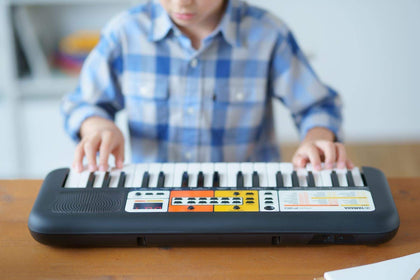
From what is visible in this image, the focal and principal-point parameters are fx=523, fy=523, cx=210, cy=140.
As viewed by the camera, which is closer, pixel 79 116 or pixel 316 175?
pixel 316 175

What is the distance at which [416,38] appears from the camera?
7.44 ft

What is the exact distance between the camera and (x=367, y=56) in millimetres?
2291

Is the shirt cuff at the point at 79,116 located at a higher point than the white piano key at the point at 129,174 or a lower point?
lower

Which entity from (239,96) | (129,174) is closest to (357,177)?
(129,174)

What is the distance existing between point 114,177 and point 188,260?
19 centimetres

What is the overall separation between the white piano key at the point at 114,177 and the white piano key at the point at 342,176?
32 centimetres

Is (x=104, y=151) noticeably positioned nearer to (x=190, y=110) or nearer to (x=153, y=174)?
(x=153, y=174)

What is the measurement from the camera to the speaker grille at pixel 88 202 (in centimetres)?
69

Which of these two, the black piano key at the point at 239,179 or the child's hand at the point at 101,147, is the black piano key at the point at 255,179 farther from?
the child's hand at the point at 101,147

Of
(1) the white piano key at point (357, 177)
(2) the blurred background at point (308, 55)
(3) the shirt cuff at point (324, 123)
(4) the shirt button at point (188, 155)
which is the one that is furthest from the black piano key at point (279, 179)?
(2) the blurred background at point (308, 55)

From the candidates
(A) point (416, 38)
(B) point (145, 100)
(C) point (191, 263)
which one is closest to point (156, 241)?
(C) point (191, 263)

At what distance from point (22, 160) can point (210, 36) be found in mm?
1408

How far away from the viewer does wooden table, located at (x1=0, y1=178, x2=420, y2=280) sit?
63cm

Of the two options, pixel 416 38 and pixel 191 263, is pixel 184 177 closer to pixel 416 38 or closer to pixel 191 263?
pixel 191 263
